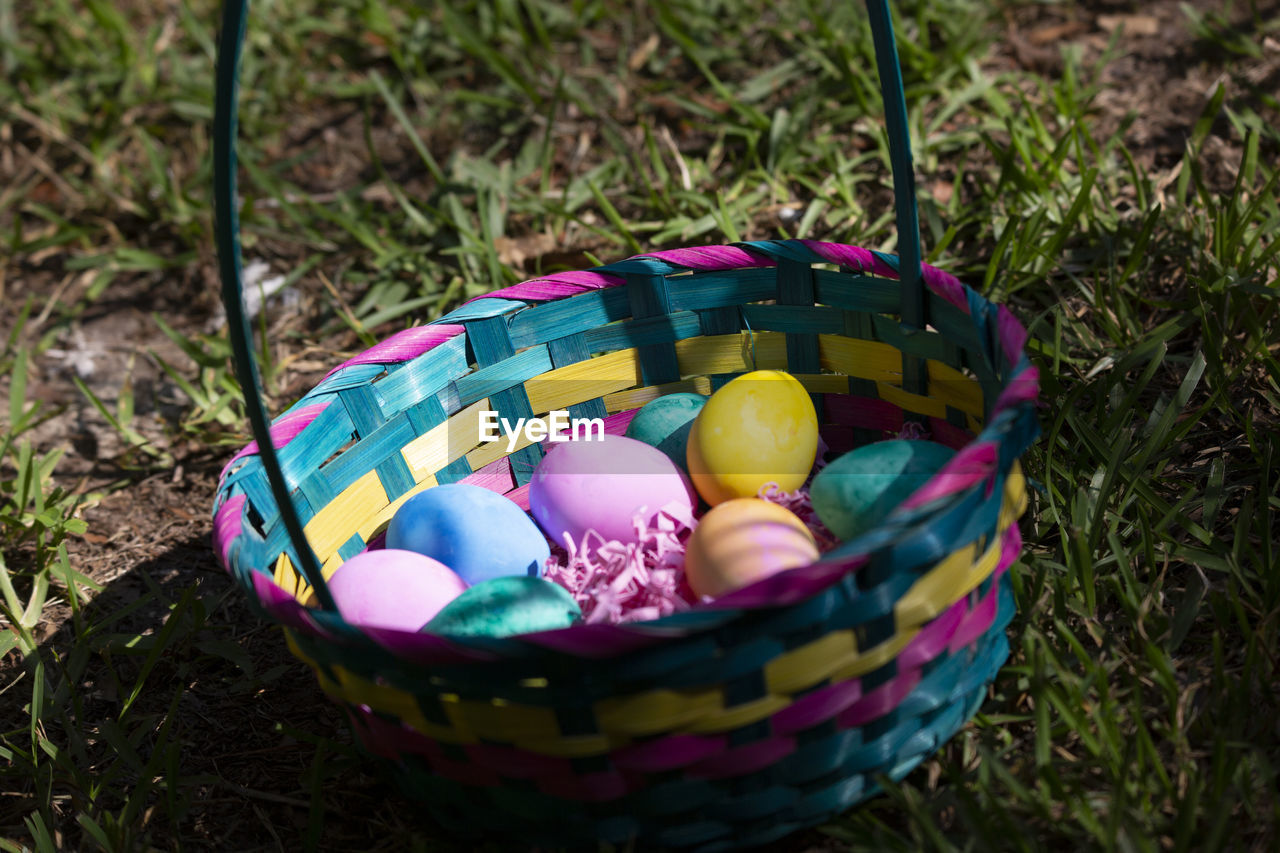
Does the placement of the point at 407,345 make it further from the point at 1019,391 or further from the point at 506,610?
the point at 1019,391

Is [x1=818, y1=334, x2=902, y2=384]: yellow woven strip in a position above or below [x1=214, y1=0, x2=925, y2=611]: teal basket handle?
below

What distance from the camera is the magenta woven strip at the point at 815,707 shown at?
1.01 metres

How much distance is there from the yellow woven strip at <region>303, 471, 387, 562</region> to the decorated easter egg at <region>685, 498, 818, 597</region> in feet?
1.61

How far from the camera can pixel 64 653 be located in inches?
65.2

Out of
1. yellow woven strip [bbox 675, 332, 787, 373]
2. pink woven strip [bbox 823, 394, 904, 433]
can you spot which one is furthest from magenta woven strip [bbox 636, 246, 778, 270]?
pink woven strip [bbox 823, 394, 904, 433]

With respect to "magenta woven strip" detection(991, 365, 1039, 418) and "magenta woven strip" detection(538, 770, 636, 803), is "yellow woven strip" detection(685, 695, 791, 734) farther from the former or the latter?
"magenta woven strip" detection(991, 365, 1039, 418)

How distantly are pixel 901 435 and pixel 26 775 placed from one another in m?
1.30

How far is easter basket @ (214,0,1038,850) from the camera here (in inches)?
37.6

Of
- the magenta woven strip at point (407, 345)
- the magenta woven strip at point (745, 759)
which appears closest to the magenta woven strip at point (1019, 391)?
the magenta woven strip at point (745, 759)

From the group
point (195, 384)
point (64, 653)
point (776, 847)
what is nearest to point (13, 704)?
point (64, 653)

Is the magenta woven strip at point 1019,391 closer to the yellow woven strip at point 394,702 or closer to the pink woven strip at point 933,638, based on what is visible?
the pink woven strip at point 933,638

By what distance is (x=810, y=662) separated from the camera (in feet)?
3.22

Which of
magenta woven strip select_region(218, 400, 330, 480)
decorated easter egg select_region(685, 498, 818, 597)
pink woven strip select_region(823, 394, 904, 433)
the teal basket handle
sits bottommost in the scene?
pink woven strip select_region(823, 394, 904, 433)

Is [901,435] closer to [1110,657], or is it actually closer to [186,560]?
[1110,657]
